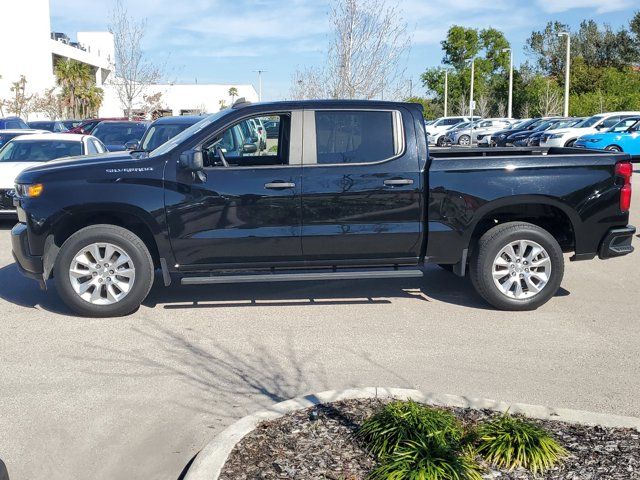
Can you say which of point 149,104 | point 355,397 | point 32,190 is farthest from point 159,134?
point 149,104

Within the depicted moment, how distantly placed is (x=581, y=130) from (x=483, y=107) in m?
32.8

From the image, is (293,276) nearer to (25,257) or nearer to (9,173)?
(25,257)

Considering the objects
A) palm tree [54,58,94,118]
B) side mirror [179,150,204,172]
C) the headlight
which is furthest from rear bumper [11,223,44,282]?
palm tree [54,58,94,118]

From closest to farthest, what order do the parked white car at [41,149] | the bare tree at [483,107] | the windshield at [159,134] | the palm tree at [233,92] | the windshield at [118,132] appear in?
the parked white car at [41,149] < the windshield at [159,134] < the windshield at [118,132] < the bare tree at [483,107] < the palm tree at [233,92]

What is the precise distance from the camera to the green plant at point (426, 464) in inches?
149

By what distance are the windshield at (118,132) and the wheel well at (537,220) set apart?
13.8 meters

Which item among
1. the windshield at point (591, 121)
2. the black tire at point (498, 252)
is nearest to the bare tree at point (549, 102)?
the windshield at point (591, 121)

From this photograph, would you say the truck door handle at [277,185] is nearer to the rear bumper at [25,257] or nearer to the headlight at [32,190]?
the headlight at [32,190]

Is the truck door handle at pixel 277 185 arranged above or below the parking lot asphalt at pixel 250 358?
above

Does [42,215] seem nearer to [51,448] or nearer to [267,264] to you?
[267,264]

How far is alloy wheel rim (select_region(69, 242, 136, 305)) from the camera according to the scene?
7.39 metres

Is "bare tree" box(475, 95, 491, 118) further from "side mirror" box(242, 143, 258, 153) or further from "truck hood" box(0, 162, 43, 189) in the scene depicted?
"side mirror" box(242, 143, 258, 153)

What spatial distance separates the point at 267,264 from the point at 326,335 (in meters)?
1.05

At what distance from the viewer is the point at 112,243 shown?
738cm
